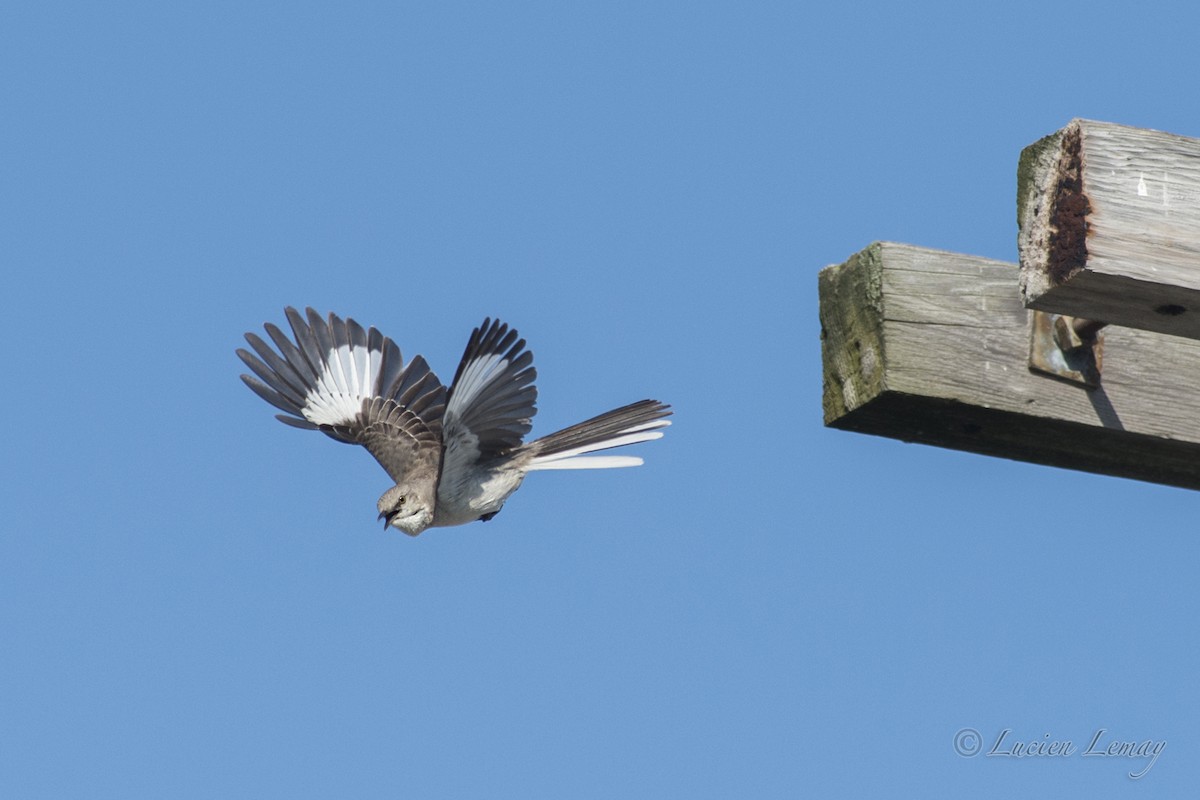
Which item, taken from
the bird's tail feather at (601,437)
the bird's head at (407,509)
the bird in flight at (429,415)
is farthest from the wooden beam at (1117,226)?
the bird's head at (407,509)

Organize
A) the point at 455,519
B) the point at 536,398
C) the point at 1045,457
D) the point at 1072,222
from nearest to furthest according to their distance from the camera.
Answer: the point at 1072,222 → the point at 1045,457 → the point at 536,398 → the point at 455,519

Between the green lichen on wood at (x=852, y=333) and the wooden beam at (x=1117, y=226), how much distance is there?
1.27 feet

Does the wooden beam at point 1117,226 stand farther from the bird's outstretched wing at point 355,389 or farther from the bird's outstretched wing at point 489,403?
the bird's outstretched wing at point 355,389

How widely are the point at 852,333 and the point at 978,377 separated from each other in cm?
21

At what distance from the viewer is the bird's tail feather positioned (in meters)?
5.89

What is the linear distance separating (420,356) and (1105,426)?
4825 millimetres

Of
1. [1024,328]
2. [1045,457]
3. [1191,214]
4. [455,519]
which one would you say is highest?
[1191,214]

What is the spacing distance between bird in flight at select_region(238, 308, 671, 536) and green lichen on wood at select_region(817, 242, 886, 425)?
276cm

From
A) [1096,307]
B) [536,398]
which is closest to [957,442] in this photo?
[1096,307]

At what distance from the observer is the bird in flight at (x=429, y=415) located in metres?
5.73

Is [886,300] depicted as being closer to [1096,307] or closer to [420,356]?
[1096,307]

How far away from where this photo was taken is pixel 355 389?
701 centimetres

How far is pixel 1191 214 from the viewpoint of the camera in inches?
75.2

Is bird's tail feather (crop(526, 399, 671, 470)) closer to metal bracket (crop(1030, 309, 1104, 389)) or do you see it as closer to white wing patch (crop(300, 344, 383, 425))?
white wing patch (crop(300, 344, 383, 425))
